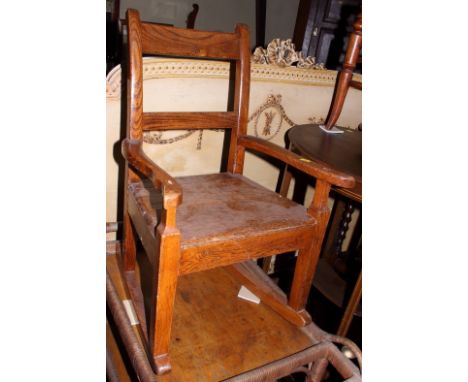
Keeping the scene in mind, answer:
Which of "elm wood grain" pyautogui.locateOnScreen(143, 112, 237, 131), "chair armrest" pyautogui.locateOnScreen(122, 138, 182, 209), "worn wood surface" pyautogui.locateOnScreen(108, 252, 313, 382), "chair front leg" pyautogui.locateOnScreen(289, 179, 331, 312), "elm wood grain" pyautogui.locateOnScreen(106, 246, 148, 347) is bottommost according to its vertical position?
"worn wood surface" pyautogui.locateOnScreen(108, 252, 313, 382)

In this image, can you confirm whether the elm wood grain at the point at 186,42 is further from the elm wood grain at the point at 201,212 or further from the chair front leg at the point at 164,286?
the chair front leg at the point at 164,286

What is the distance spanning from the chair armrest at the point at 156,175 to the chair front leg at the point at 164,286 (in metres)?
0.04

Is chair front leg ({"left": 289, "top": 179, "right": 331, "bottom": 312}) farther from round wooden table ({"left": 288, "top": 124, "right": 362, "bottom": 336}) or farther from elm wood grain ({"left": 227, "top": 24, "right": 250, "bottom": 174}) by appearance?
elm wood grain ({"left": 227, "top": 24, "right": 250, "bottom": 174})

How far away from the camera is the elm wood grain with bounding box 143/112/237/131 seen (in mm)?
1125

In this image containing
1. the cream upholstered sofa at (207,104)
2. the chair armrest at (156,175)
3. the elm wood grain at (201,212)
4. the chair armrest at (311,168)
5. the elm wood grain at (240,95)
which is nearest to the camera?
the chair armrest at (156,175)

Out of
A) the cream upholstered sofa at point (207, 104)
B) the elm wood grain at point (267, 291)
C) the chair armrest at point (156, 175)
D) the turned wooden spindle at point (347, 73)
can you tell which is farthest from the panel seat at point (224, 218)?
the turned wooden spindle at point (347, 73)

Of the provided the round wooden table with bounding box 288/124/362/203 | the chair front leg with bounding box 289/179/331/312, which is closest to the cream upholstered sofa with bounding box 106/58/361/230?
the round wooden table with bounding box 288/124/362/203

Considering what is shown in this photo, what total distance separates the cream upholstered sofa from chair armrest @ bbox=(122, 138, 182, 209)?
1.37 ft

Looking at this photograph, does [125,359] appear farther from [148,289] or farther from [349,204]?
[349,204]

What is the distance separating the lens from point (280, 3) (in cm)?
402

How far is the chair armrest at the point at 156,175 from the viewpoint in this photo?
76 centimetres

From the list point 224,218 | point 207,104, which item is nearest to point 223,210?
point 224,218

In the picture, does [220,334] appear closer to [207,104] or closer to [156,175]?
[156,175]

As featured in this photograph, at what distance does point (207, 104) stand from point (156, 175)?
2.56 feet
